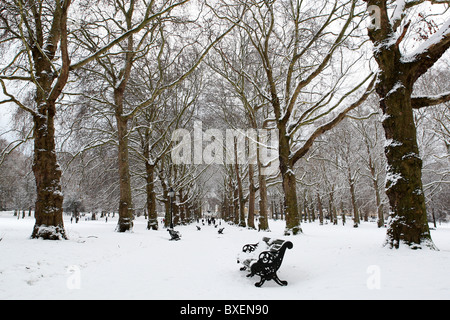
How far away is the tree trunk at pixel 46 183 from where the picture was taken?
24.0 feet

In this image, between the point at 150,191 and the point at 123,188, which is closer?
the point at 123,188

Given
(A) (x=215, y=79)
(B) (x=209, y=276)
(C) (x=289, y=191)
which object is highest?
(A) (x=215, y=79)

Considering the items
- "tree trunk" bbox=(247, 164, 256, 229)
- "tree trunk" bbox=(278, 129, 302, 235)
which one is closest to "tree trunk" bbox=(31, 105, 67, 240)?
"tree trunk" bbox=(278, 129, 302, 235)

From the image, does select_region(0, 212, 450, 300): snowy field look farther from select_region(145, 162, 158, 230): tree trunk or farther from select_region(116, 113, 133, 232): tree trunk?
select_region(145, 162, 158, 230): tree trunk

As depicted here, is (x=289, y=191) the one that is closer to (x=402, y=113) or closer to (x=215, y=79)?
(x=402, y=113)

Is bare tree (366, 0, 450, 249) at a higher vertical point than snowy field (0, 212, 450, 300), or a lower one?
higher

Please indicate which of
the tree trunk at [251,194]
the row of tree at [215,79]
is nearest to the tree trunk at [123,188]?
the row of tree at [215,79]

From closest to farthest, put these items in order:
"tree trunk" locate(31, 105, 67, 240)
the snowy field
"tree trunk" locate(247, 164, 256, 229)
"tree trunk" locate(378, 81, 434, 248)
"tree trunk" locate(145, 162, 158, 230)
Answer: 1. the snowy field
2. "tree trunk" locate(378, 81, 434, 248)
3. "tree trunk" locate(31, 105, 67, 240)
4. "tree trunk" locate(145, 162, 158, 230)
5. "tree trunk" locate(247, 164, 256, 229)

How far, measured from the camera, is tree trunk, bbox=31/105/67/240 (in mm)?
7324

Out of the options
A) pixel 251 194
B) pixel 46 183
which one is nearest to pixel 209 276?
pixel 46 183

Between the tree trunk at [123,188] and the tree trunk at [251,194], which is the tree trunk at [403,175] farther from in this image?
the tree trunk at [251,194]

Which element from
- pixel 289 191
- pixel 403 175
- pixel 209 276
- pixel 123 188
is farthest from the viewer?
pixel 123 188

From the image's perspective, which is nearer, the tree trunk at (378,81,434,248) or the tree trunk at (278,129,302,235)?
the tree trunk at (378,81,434,248)

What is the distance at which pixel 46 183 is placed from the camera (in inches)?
297
